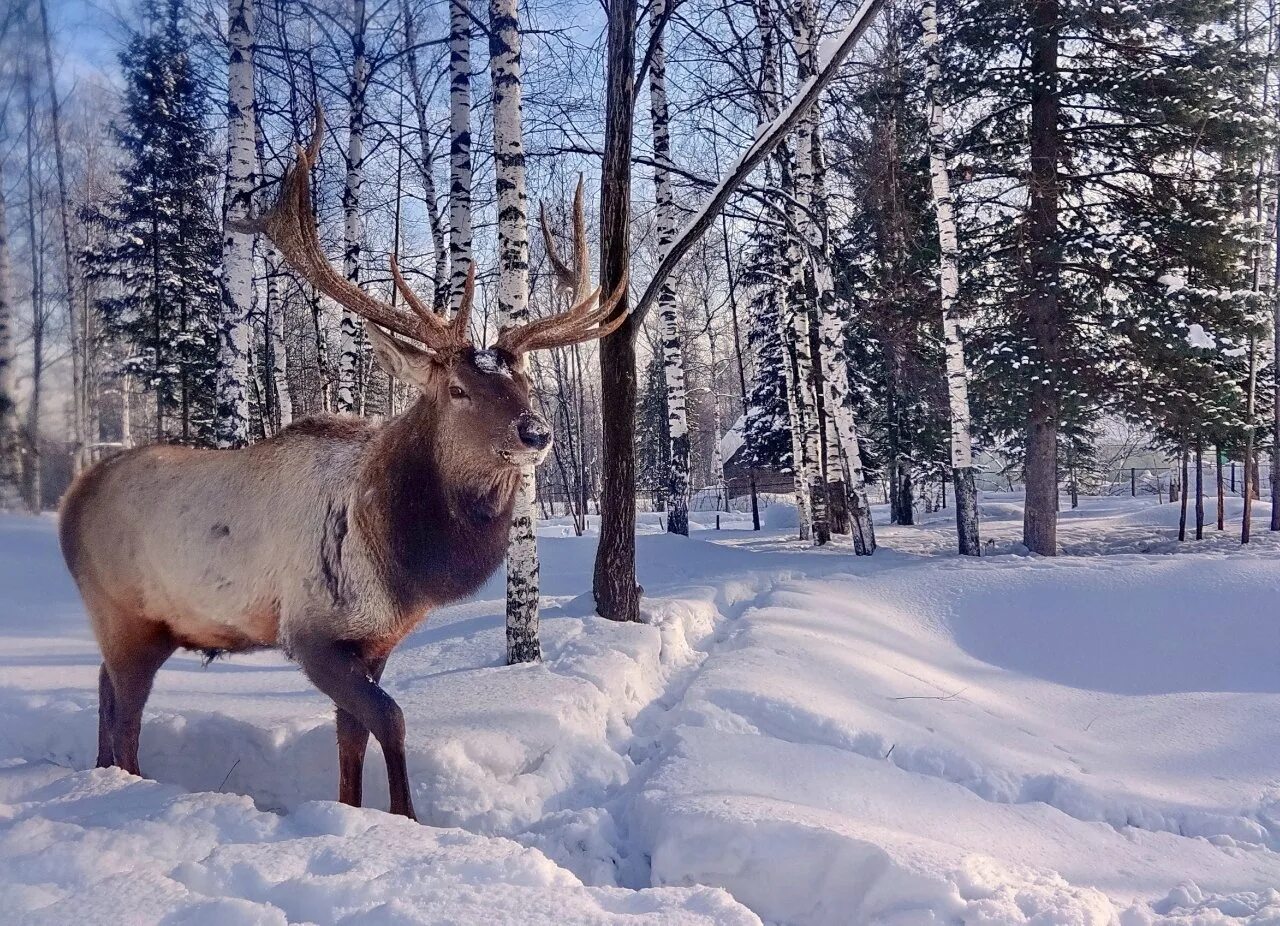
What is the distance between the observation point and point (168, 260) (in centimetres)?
1697

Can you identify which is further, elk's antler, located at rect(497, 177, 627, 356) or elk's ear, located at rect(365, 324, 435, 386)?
elk's antler, located at rect(497, 177, 627, 356)

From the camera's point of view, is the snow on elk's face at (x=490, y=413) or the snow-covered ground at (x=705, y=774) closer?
the snow-covered ground at (x=705, y=774)

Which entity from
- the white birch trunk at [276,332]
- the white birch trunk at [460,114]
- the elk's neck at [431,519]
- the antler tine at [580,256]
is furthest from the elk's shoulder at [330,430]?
the white birch trunk at [276,332]

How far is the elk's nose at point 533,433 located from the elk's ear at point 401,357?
23.5 inches

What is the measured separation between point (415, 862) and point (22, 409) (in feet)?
6.91

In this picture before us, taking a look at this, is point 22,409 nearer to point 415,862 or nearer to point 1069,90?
point 415,862

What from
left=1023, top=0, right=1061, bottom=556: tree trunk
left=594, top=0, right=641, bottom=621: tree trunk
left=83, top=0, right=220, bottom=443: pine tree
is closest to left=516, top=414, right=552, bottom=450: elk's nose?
left=594, top=0, right=641, bottom=621: tree trunk

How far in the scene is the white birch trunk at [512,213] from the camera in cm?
527

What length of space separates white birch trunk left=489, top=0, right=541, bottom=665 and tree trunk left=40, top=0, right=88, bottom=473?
2.39 metres

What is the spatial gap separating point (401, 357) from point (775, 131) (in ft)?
11.5

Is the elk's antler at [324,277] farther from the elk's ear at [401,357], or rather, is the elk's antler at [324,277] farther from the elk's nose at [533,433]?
the elk's nose at [533,433]

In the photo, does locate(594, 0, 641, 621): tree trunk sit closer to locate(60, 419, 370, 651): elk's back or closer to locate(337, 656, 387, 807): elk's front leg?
locate(60, 419, 370, 651): elk's back

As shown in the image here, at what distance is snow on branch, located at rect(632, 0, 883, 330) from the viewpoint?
16.7 ft

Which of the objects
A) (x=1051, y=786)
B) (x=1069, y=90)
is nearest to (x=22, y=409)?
(x=1051, y=786)
